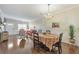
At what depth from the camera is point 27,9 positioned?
288 cm

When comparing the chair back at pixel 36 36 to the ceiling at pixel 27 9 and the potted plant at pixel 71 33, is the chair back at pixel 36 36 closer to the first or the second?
the ceiling at pixel 27 9

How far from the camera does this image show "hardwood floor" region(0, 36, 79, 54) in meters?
2.85

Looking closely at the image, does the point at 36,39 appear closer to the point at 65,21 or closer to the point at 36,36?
the point at 36,36

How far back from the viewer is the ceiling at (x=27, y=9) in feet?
9.31

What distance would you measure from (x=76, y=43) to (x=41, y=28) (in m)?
0.95

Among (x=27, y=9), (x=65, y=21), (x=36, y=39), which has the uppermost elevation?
(x=27, y=9)

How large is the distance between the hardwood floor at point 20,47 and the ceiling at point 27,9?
1.95 feet

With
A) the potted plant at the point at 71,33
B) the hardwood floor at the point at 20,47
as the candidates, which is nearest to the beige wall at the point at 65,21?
the potted plant at the point at 71,33

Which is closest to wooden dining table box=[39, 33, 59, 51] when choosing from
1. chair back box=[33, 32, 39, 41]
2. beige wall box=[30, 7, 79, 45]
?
chair back box=[33, 32, 39, 41]

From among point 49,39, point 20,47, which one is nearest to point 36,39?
point 49,39

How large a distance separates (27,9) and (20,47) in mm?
983

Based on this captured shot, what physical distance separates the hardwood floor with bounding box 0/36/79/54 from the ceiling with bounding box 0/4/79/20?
1.95 ft
